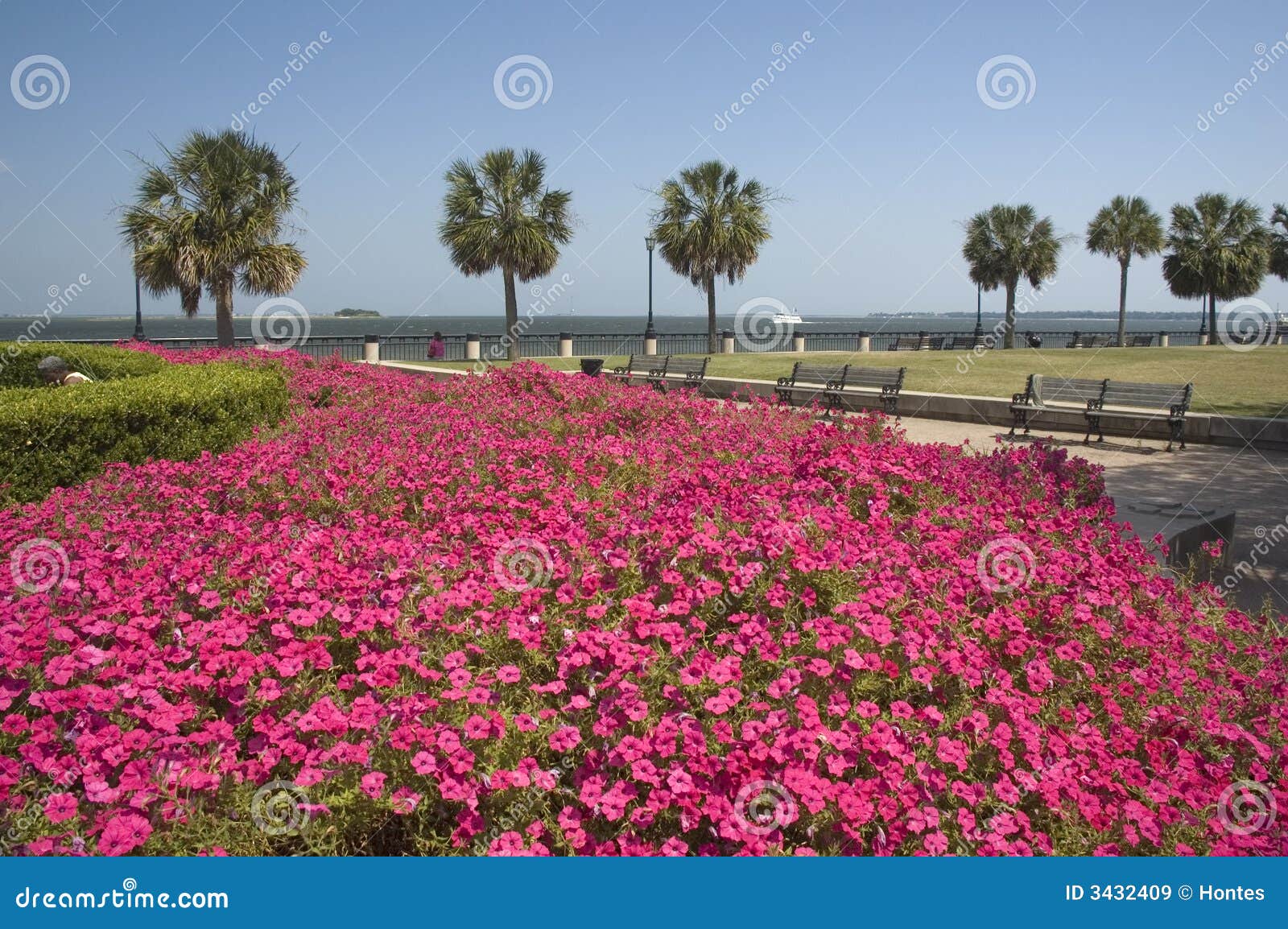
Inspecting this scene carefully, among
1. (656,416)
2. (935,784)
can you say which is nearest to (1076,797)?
(935,784)

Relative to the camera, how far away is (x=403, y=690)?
2943 millimetres

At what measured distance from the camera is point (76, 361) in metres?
15.2

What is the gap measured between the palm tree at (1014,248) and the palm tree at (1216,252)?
1004 centimetres

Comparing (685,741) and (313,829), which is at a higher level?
(685,741)

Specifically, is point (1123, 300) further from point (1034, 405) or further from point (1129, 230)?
point (1034, 405)

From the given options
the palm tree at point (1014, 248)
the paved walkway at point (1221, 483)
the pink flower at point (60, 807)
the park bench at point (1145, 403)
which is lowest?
the pink flower at point (60, 807)

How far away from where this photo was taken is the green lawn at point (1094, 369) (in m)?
16.0

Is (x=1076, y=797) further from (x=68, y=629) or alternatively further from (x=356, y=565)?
(x=68, y=629)

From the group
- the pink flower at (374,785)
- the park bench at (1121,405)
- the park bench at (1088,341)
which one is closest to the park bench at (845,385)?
the park bench at (1121,405)

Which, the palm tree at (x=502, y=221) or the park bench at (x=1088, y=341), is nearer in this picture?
the palm tree at (x=502, y=221)

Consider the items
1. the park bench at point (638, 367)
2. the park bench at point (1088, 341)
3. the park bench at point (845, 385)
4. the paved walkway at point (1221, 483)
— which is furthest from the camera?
the park bench at point (1088, 341)

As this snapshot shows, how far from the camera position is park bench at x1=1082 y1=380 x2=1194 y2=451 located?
1180 cm

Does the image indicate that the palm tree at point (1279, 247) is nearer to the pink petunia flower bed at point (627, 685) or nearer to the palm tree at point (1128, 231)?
the palm tree at point (1128, 231)

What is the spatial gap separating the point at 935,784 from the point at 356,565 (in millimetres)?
2441
